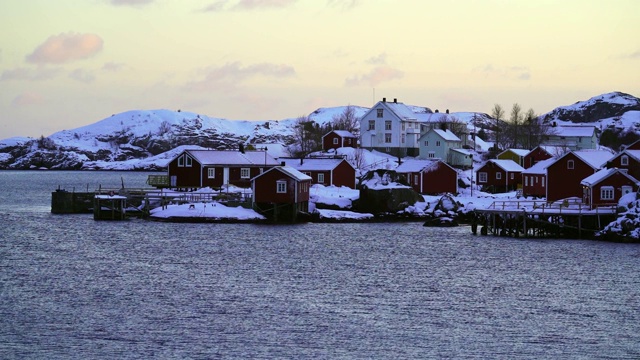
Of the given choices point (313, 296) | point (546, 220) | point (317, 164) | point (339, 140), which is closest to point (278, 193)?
point (317, 164)

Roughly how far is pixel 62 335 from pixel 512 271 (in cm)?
2360

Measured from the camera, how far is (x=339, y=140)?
111 m

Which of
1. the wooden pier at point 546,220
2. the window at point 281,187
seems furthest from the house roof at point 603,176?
the window at point 281,187

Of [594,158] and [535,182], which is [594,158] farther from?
[535,182]

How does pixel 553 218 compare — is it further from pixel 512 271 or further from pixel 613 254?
pixel 512 271

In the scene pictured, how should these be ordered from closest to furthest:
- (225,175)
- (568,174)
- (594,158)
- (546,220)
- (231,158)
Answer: (546,220) < (568,174) < (594,158) < (225,175) < (231,158)

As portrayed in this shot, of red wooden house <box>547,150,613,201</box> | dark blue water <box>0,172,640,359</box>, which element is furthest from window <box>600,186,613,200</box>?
red wooden house <box>547,150,613,201</box>

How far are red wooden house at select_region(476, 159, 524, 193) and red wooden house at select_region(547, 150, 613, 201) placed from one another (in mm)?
21939

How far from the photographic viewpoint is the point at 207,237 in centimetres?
6194

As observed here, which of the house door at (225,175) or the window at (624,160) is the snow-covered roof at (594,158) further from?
the house door at (225,175)

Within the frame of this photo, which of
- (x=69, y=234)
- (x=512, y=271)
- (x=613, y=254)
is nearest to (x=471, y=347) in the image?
(x=512, y=271)

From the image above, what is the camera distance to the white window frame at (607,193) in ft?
212

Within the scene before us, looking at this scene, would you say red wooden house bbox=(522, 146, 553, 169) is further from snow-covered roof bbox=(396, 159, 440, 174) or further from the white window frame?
the white window frame

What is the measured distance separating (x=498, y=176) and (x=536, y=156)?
22.9 feet
